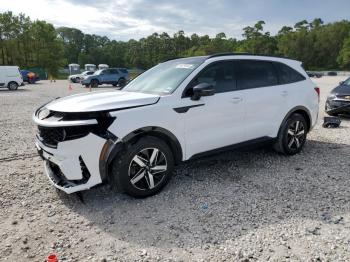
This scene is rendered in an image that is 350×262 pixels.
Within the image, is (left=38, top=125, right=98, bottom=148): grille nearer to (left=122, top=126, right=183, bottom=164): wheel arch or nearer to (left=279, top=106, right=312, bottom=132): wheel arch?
(left=122, top=126, right=183, bottom=164): wheel arch

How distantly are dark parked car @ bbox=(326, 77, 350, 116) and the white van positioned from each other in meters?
22.4

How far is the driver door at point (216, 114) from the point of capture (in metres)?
4.16

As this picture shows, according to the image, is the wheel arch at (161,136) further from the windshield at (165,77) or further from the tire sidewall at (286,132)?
the tire sidewall at (286,132)

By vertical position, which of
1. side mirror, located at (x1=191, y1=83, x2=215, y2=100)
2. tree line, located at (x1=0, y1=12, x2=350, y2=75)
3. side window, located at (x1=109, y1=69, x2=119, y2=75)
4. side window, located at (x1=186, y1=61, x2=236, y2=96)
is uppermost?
tree line, located at (x1=0, y1=12, x2=350, y2=75)

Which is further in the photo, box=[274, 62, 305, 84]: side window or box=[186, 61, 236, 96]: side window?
box=[274, 62, 305, 84]: side window

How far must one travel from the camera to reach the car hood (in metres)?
3.55

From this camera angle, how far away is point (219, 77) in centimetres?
457

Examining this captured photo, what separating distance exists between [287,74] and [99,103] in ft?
11.8

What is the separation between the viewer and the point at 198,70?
14.2 ft

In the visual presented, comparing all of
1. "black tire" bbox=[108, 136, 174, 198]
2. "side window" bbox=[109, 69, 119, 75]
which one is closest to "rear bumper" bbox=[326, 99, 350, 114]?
"black tire" bbox=[108, 136, 174, 198]

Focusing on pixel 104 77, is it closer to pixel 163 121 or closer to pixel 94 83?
pixel 94 83

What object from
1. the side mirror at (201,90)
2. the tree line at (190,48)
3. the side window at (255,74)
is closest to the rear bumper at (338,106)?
the side window at (255,74)

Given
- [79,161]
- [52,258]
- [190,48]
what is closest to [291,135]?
[79,161]

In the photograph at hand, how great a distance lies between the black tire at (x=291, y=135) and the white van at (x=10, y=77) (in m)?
23.3
